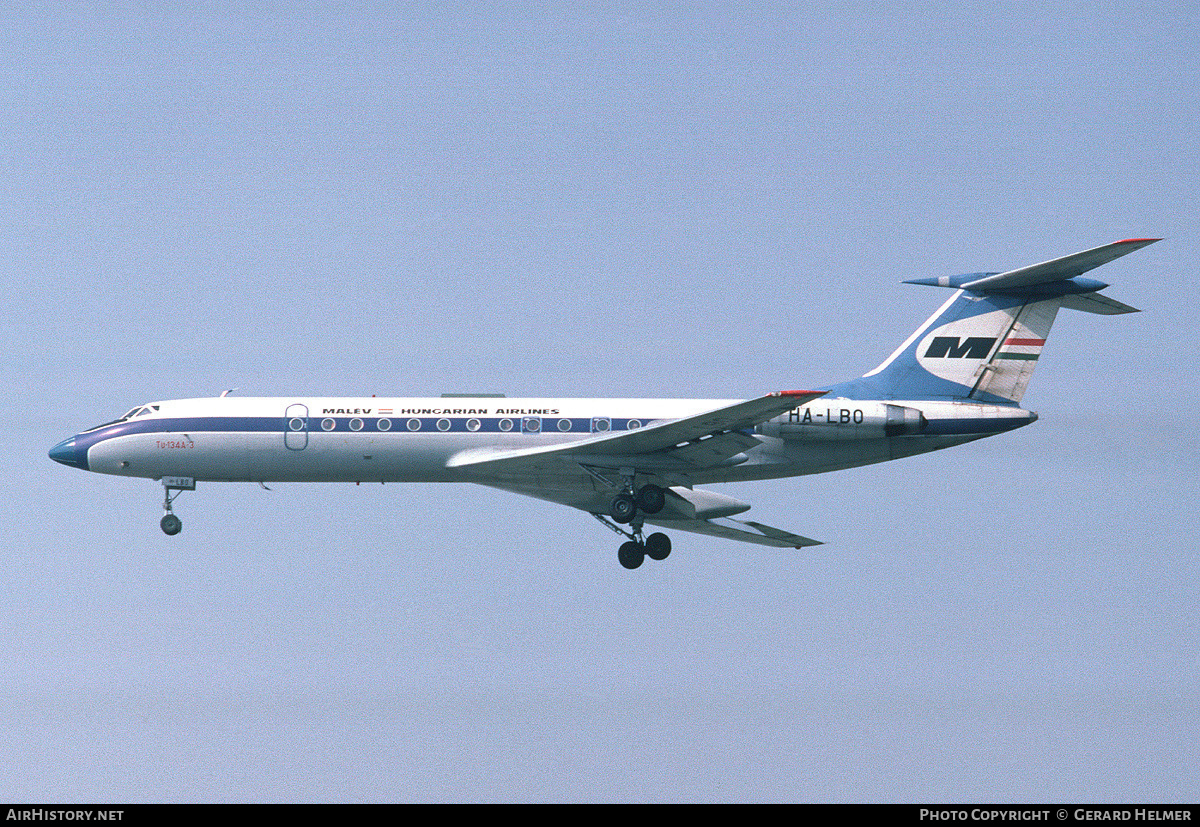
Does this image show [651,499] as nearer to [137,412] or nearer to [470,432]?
[470,432]

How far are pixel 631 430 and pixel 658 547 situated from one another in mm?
3610

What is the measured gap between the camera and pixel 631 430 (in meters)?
37.1

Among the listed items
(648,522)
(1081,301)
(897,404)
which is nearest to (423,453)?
(648,522)

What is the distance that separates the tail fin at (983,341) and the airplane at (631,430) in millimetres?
37

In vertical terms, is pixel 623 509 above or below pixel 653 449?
below

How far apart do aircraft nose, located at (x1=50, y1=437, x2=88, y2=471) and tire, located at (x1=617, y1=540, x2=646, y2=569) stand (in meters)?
15.0

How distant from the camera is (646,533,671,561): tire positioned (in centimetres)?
3866

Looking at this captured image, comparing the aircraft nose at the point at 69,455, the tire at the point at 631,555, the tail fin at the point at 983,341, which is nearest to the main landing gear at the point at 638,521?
the tire at the point at 631,555

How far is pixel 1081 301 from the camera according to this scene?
37781 mm

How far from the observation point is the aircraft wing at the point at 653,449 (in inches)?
1378

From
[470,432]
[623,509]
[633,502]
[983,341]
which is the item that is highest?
[983,341]

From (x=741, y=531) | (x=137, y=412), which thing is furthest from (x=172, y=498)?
(x=741, y=531)
